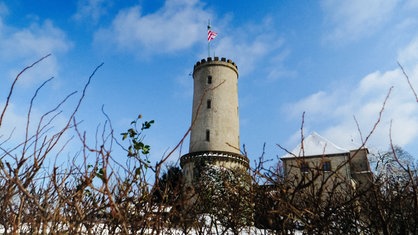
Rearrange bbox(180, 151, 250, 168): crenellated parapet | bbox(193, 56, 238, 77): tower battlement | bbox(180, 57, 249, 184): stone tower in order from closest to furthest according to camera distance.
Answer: bbox(180, 151, 250, 168): crenellated parapet → bbox(180, 57, 249, 184): stone tower → bbox(193, 56, 238, 77): tower battlement

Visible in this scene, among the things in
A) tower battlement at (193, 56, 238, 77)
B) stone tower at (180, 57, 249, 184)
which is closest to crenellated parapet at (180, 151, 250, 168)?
stone tower at (180, 57, 249, 184)

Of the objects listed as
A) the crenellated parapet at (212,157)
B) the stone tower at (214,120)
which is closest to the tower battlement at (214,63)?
the stone tower at (214,120)

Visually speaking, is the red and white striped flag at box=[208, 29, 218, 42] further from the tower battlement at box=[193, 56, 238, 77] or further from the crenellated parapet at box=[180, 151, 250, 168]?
the crenellated parapet at box=[180, 151, 250, 168]

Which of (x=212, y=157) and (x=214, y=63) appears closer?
(x=212, y=157)

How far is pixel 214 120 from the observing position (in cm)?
2609

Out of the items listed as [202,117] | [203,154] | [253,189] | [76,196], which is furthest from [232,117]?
[76,196]

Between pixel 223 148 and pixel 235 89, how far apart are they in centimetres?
598

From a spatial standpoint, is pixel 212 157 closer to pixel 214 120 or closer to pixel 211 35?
pixel 214 120

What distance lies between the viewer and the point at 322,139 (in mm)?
31125

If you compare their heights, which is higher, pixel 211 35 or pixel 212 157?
pixel 211 35

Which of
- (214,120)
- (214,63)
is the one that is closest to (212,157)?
(214,120)

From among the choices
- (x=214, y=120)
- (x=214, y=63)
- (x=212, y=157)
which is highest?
(x=214, y=63)

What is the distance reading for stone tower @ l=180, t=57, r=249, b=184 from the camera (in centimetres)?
2494

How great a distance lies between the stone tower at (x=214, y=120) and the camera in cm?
2494
